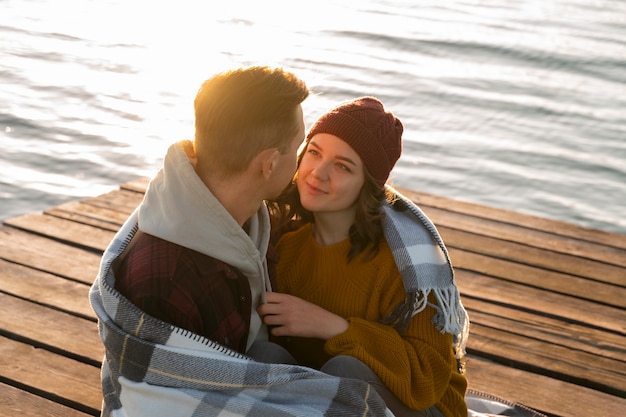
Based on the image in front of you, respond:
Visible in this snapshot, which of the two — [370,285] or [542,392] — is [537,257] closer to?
[542,392]

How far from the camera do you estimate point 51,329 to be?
3084mm

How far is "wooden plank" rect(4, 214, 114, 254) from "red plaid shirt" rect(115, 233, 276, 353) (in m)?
1.72

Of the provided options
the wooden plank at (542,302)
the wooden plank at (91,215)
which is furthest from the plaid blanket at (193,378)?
the wooden plank at (91,215)

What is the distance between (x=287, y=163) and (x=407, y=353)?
0.55 metres

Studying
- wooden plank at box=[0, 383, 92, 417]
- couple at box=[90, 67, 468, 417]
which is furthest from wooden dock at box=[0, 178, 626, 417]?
couple at box=[90, 67, 468, 417]

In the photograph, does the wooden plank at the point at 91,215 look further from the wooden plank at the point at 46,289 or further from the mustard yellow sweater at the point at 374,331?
the mustard yellow sweater at the point at 374,331

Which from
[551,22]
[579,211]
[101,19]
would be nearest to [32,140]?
[579,211]

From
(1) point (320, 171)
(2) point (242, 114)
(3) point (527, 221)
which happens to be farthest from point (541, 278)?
(2) point (242, 114)

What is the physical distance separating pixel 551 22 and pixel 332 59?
4260mm

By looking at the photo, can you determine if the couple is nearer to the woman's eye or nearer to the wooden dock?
the woman's eye

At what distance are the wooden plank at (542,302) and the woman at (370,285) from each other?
3.60 ft

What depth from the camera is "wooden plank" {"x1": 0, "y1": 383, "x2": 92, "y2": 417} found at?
8.64 feet

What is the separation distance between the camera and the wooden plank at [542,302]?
11.3 ft

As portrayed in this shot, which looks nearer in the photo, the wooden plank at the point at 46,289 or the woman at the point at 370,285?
the woman at the point at 370,285
